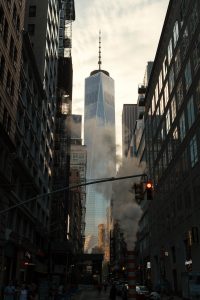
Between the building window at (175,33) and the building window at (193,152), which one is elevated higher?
the building window at (175,33)

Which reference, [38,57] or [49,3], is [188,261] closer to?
[38,57]

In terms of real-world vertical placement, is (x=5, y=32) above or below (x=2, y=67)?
above

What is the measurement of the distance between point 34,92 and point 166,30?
26.0m

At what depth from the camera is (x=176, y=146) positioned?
190 ft

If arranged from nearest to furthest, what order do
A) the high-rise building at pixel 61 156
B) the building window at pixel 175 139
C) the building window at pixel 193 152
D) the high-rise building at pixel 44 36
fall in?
the building window at pixel 193 152, the building window at pixel 175 139, the high-rise building at pixel 44 36, the high-rise building at pixel 61 156

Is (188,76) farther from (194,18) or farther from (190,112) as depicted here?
(194,18)

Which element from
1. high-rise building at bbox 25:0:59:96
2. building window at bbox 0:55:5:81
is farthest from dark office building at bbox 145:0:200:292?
building window at bbox 0:55:5:81

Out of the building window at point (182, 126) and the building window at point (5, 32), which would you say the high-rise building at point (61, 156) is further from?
the building window at point (5, 32)

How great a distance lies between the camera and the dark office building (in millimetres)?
48000

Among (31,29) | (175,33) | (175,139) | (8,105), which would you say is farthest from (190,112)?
(31,29)

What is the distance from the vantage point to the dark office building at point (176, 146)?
48.0 metres

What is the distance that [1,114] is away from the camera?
35031 millimetres

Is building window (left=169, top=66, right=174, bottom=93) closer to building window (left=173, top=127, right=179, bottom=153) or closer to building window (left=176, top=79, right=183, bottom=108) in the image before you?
building window (left=176, top=79, right=183, bottom=108)

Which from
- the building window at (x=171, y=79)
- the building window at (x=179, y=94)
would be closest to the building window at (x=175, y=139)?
the building window at (x=179, y=94)
